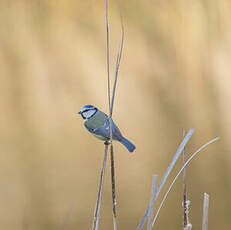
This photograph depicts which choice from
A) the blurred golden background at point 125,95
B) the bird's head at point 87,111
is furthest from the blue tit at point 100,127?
the blurred golden background at point 125,95

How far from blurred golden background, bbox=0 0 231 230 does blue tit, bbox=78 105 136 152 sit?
55 cm

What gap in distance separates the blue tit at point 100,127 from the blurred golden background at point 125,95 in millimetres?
550

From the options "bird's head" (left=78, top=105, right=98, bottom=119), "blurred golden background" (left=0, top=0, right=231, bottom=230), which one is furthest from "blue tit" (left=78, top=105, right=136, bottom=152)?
"blurred golden background" (left=0, top=0, right=231, bottom=230)

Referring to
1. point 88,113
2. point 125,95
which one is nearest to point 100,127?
point 88,113

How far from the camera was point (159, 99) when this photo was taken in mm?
1633

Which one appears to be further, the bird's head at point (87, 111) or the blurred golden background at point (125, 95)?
the blurred golden background at point (125, 95)

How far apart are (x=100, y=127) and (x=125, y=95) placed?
688 millimetres

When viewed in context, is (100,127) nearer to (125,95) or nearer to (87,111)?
(87,111)

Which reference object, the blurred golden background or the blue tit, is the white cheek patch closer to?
the blue tit

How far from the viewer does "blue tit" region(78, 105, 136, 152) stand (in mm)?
888

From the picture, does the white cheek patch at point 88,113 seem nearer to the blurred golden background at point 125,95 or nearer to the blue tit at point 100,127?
the blue tit at point 100,127

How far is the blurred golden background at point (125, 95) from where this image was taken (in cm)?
156

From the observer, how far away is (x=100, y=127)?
939 mm

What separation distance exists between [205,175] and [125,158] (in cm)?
36
